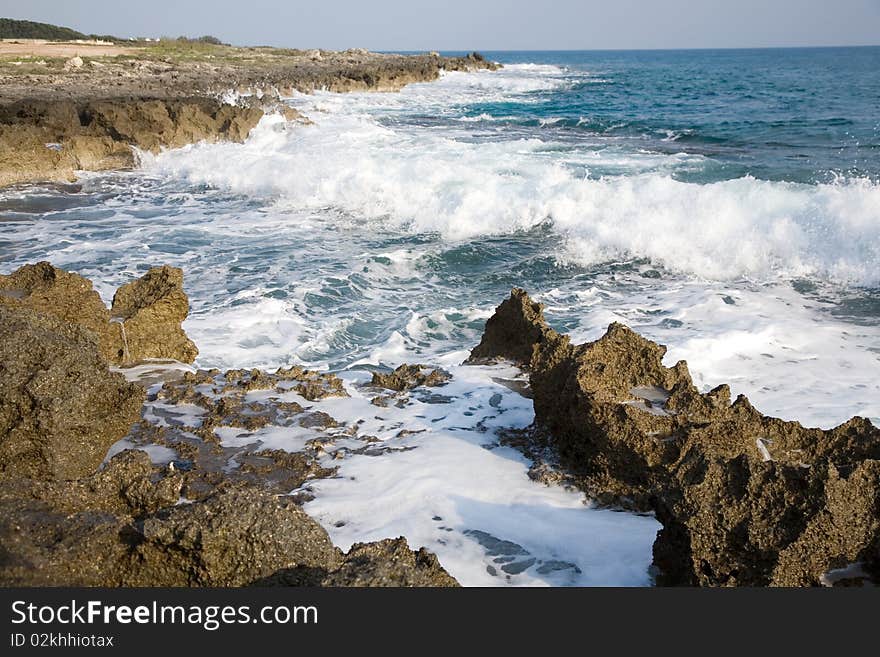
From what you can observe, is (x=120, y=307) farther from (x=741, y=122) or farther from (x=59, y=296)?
(x=741, y=122)

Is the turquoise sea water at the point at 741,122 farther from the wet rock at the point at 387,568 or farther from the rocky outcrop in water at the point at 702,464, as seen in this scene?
the wet rock at the point at 387,568

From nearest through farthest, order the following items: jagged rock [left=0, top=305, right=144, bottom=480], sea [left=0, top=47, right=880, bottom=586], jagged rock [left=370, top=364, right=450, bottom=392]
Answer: jagged rock [left=0, top=305, right=144, bottom=480] → sea [left=0, top=47, right=880, bottom=586] → jagged rock [left=370, top=364, right=450, bottom=392]

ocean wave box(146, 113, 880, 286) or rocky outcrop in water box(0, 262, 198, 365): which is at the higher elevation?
ocean wave box(146, 113, 880, 286)

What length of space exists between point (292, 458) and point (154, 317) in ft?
8.23

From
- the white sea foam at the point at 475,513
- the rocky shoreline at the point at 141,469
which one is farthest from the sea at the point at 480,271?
the rocky shoreline at the point at 141,469

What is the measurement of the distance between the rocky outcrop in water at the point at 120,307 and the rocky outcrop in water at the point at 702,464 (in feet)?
9.43

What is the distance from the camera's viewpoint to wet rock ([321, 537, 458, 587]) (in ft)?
8.00

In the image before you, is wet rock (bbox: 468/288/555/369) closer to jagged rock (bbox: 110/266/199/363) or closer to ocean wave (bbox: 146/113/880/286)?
jagged rock (bbox: 110/266/199/363)

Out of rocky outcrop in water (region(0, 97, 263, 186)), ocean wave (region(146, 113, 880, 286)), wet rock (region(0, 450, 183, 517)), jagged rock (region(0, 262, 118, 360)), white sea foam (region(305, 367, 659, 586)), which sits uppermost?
rocky outcrop in water (region(0, 97, 263, 186))

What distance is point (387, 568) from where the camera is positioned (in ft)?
8.19

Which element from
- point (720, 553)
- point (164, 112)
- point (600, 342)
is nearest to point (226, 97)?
point (164, 112)

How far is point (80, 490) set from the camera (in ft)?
10.3

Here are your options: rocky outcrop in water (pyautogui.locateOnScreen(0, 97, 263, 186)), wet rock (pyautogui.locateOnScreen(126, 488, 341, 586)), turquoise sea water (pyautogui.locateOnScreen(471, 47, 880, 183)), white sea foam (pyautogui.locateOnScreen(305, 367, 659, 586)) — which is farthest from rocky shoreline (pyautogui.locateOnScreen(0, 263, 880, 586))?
turquoise sea water (pyautogui.locateOnScreen(471, 47, 880, 183))

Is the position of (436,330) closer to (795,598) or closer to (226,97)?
(795,598)
